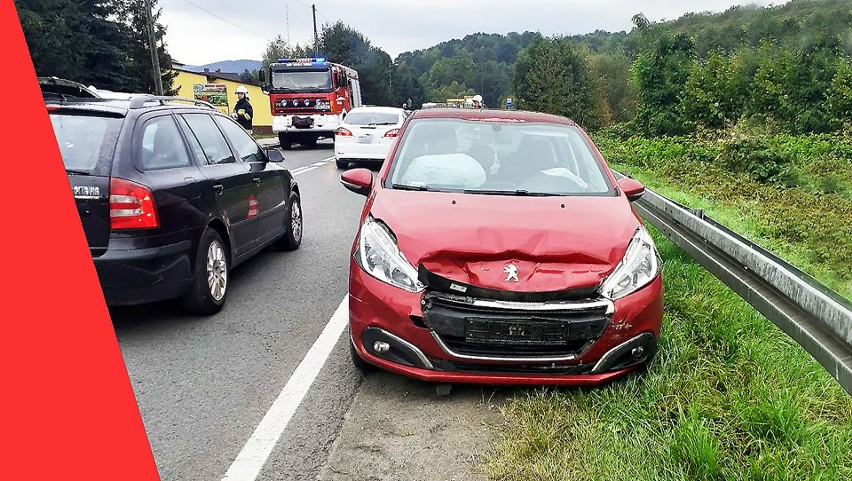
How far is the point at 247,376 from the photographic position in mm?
4016

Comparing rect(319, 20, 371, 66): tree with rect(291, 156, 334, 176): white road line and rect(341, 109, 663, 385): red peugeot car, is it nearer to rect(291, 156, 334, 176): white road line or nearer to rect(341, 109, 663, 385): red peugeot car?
rect(291, 156, 334, 176): white road line

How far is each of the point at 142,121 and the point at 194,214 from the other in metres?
0.74

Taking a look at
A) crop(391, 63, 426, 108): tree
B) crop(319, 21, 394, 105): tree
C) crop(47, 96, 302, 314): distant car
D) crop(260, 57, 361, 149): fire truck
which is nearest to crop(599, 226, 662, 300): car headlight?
crop(47, 96, 302, 314): distant car

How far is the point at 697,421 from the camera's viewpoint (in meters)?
3.04

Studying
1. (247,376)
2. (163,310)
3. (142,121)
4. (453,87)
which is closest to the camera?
(247,376)

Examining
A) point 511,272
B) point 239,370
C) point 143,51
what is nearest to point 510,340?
point 511,272

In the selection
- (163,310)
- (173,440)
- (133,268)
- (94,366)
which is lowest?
(163,310)

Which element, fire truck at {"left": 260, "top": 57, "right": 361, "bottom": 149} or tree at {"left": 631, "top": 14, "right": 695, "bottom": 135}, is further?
tree at {"left": 631, "top": 14, "right": 695, "bottom": 135}

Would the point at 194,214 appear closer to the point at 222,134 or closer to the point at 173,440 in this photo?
the point at 222,134

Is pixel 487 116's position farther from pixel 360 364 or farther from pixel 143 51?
pixel 143 51

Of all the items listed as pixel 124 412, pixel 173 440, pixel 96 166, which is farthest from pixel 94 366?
pixel 96 166

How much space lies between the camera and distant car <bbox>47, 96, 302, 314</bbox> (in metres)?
4.42

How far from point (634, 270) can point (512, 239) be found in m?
0.66

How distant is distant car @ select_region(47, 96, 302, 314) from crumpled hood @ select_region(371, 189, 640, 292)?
157 cm
